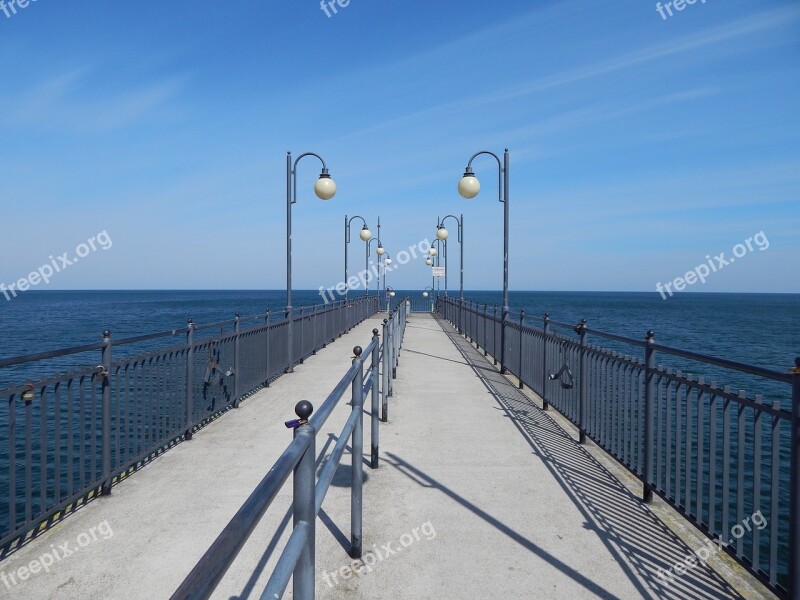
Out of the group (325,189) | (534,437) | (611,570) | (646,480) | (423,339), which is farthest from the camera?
(423,339)

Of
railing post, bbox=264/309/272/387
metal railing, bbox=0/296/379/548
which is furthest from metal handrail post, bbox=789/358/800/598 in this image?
railing post, bbox=264/309/272/387

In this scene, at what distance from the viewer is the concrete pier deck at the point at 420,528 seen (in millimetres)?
3420

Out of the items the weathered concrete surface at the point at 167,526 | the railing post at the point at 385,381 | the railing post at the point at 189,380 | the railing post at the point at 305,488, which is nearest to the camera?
the railing post at the point at 305,488

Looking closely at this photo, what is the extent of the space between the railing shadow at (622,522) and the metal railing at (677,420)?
0.22 metres

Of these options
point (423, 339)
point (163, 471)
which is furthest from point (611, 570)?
point (423, 339)

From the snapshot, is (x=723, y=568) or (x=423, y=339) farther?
(x=423, y=339)

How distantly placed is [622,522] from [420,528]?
163 cm

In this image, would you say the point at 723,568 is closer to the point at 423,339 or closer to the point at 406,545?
the point at 406,545

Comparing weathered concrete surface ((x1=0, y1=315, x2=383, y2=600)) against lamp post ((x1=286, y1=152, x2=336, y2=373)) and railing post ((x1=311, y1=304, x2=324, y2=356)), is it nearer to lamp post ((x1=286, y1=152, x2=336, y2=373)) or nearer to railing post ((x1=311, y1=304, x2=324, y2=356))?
lamp post ((x1=286, y1=152, x2=336, y2=373))

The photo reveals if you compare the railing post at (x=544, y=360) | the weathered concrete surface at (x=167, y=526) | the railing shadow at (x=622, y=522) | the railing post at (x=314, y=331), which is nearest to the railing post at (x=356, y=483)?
the weathered concrete surface at (x=167, y=526)

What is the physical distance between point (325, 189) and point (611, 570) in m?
11.1

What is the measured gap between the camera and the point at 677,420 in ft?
13.8

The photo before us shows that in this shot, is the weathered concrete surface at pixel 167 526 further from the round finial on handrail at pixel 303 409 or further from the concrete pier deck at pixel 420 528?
the round finial on handrail at pixel 303 409

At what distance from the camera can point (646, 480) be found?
15.5ft
